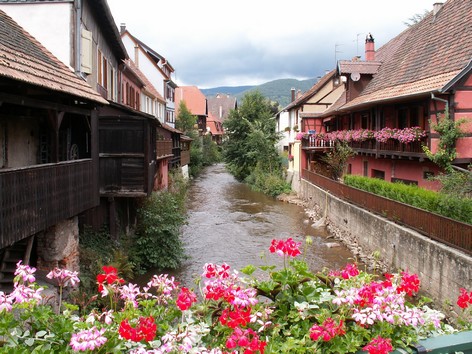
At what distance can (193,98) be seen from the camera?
238 feet

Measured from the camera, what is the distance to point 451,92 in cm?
1456

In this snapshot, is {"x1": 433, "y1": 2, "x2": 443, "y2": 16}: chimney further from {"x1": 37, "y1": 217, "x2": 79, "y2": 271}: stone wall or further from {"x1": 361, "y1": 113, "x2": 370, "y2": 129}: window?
{"x1": 37, "y1": 217, "x2": 79, "y2": 271}: stone wall

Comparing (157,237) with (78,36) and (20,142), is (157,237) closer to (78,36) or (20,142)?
(20,142)

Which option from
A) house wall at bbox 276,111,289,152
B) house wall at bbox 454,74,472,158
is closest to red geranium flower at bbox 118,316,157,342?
house wall at bbox 454,74,472,158

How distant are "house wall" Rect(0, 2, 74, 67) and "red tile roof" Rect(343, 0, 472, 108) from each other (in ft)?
36.3

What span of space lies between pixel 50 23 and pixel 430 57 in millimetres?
14079

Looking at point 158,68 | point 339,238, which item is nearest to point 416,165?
point 339,238

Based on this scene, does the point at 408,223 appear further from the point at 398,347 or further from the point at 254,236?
the point at 398,347

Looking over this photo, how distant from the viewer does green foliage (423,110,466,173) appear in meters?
14.4

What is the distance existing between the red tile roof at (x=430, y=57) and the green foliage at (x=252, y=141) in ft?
48.3

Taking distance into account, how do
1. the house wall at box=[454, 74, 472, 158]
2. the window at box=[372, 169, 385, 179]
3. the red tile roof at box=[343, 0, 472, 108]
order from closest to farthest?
1. the house wall at box=[454, 74, 472, 158]
2. the red tile roof at box=[343, 0, 472, 108]
3. the window at box=[372, 169, 385, 179]

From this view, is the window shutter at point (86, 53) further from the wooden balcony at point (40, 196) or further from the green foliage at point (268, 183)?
the green foliage at point (268, 183)

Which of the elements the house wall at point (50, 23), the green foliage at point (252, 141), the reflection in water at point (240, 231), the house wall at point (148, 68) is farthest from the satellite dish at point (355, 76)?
the house wall at point (50, 23)

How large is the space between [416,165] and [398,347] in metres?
16.1
